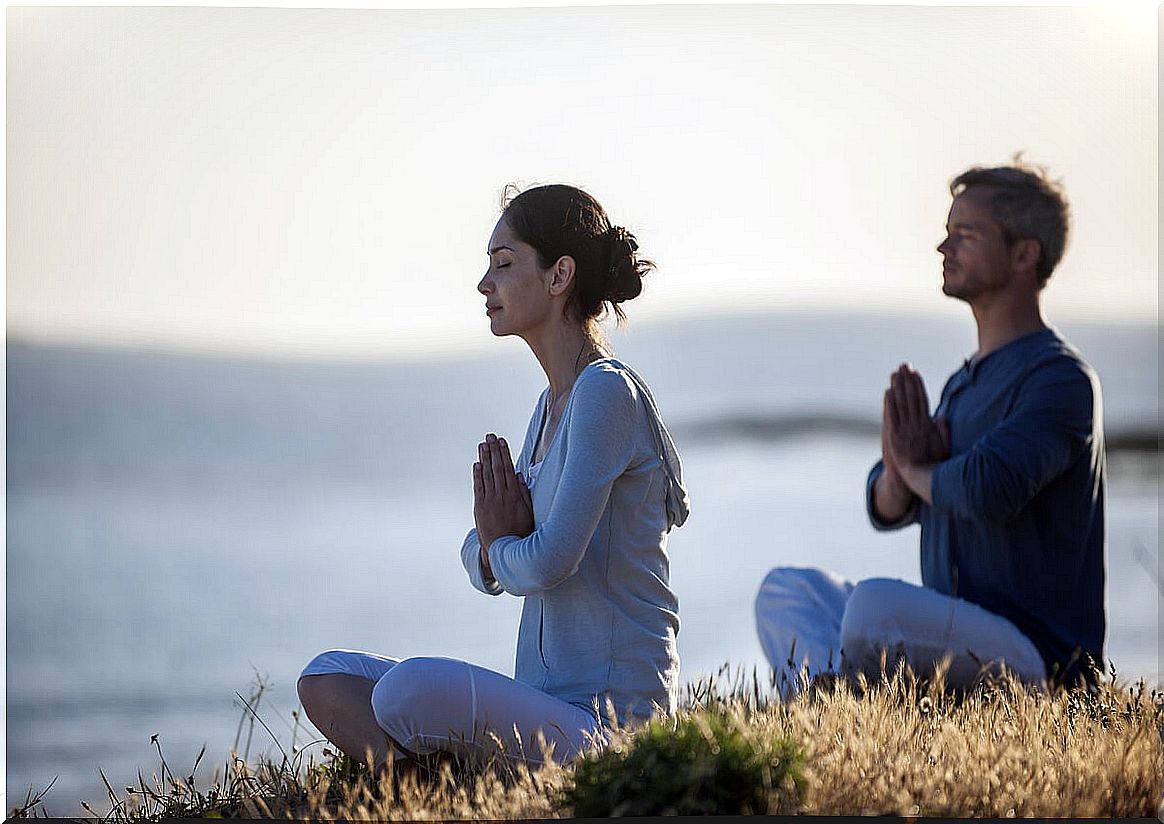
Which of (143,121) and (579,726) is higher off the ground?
(143,121)

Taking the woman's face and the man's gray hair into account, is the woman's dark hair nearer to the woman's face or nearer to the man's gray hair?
the woman's face

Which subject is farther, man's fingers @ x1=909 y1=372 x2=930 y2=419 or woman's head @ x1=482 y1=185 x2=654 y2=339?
man's fingers @ x1=909 y1=372 x2=930 y2=419

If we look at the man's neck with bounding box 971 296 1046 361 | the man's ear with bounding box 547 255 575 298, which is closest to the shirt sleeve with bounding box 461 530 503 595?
the man's ear with bounding box 547 255 575 298

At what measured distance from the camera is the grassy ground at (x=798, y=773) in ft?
9.99

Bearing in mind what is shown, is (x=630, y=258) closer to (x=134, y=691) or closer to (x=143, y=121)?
(x=143, y=121)

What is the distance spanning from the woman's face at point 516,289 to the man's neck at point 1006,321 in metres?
1.79

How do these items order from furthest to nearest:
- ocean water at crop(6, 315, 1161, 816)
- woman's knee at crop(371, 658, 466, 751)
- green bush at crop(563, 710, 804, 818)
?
1. ocean water at crop(6, 315, 1161, 816)
2. woman's knee at crop(371, 658, 466, 751)
3. green bush at crop(563, 710, 804, 818)

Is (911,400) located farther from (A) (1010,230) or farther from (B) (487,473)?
(B) (487,473)

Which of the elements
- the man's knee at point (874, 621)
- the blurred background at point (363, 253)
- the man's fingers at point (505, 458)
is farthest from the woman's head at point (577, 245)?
the man's knee at point (874, 621)

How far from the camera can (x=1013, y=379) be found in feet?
15.5

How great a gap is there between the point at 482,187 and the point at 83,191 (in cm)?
152

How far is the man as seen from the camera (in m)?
4.54

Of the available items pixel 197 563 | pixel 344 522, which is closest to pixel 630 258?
pixel 197 563

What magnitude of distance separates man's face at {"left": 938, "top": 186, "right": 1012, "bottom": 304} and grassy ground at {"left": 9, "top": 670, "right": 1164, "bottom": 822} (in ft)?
4.76
